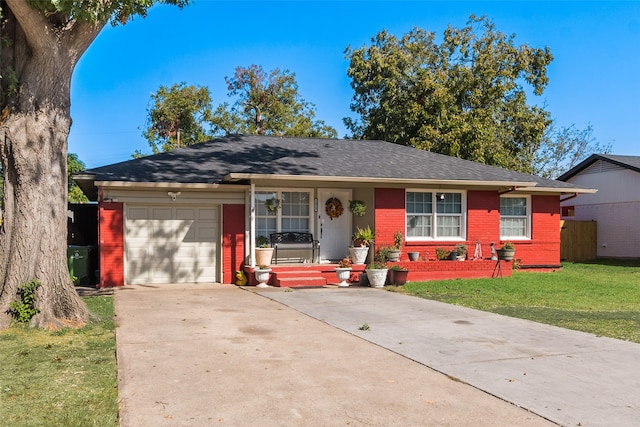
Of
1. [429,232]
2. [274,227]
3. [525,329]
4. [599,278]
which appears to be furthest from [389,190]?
[525,329]

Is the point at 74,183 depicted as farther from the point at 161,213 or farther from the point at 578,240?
the point at 578,240

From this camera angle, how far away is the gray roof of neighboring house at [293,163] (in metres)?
15.2

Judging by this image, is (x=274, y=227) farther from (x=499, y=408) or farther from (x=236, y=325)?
(x=499, y=408)

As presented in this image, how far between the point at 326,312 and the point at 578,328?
13.6ft

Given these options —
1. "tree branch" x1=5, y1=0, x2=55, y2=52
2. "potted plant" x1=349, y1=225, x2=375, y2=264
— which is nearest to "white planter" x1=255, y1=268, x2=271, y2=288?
"potted plant" x1=349, y1=225, x2=375, y2=264

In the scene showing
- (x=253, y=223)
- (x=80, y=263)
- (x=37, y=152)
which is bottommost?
(x=80, y=263)

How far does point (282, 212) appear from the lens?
54.5 ft

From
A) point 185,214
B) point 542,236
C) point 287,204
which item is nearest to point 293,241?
point 287,204

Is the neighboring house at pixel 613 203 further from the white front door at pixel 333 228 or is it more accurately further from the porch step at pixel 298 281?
the porch step at pixel 298 281

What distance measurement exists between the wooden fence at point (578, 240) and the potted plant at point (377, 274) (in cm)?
1255

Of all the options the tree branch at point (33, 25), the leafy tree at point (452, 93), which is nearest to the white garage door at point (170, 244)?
the tree branch at point (33, 25)

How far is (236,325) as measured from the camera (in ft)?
29.7

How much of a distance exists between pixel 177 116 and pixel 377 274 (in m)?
26.0

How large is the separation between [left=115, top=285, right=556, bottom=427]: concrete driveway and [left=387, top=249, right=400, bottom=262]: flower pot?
16.0 feet
